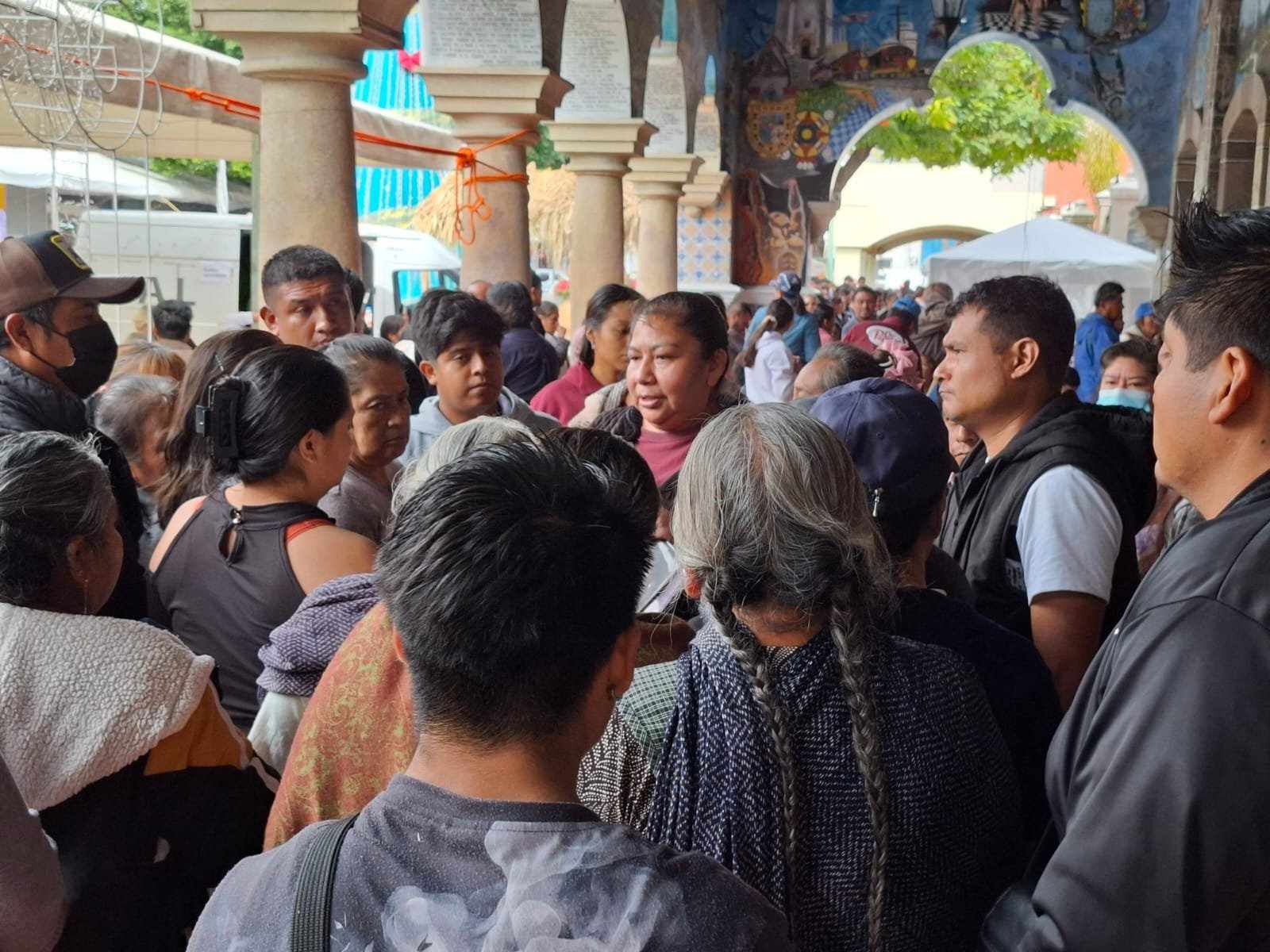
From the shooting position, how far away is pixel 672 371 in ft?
12.4

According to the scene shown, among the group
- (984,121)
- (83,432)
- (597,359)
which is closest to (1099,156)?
(984,121)

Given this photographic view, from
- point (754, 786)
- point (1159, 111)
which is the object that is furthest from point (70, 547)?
point (1159, 111)

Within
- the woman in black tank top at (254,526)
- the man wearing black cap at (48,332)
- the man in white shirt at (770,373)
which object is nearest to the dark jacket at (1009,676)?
the woman in black tank top at (254,526)

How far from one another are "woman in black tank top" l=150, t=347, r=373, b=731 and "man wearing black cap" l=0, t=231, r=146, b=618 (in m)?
0.52

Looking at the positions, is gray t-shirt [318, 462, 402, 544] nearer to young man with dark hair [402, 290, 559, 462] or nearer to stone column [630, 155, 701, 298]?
young man with dark hair [402, 290, 559, 462]

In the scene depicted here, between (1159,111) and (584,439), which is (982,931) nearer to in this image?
(584,439)

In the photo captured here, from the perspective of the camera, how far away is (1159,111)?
19000 millimetres

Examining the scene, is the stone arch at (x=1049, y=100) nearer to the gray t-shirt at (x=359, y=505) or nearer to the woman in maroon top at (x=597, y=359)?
the woman in maroon top at (x=597, y=359)

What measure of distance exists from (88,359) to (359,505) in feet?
2.63

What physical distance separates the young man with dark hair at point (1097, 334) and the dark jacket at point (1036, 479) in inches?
311

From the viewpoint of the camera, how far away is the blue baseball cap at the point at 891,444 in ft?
6.75

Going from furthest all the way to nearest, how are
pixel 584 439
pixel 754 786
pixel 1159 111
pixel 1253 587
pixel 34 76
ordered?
1. pixel 1159 111
2. pixel 34 76
3. pixel 584 439
4. pixel 754 786
5. pixel 1253 587

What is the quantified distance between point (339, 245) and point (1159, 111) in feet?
51.9

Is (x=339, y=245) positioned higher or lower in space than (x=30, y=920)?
higher
